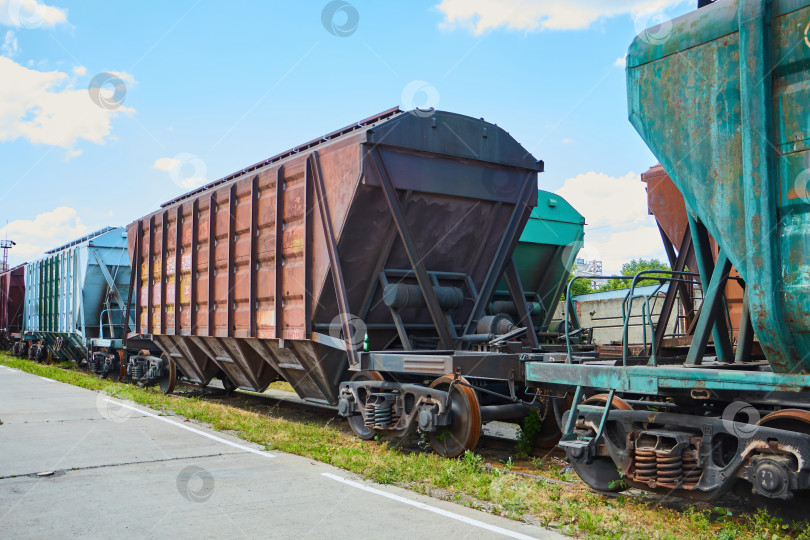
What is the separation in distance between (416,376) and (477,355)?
1.30m

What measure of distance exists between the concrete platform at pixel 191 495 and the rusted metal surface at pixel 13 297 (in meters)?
22.7

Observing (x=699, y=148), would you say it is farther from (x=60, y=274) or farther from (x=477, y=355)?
(x=60, y=274)

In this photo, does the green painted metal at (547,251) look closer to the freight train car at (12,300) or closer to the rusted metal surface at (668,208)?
the rusted metal surface at (668,208)

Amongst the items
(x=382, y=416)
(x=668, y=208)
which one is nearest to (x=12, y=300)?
(x=382, y=416)

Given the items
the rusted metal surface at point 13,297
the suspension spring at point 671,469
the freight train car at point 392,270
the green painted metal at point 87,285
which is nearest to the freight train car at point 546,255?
the freight train car at point 392,270

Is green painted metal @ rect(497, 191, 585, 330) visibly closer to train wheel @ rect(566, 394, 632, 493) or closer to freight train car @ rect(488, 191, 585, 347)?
freight train car @ rect(488, 191, 585, 347)

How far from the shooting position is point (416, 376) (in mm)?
7926

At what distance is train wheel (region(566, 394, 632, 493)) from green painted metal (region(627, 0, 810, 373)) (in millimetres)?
1404

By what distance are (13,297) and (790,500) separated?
103 ft

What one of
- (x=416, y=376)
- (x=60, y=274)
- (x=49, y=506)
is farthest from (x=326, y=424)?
(x=60, y=274)

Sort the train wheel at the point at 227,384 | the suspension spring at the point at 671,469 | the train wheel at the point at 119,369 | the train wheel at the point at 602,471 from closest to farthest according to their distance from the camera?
the suspension spring at the point at 671,469 → the train wheel at the point at 602,471 → the train wheel at the point at 227,384 → the train wheel at the point at 119,369

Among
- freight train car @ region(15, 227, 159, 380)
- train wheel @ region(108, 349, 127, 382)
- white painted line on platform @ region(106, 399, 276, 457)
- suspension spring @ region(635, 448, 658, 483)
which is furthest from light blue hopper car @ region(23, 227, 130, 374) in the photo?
suspension spring @ region(635, 448, 658, 483)

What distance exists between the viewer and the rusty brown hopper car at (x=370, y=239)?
797cm

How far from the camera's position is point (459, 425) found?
6910 millimetres
